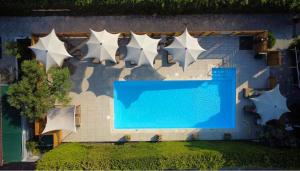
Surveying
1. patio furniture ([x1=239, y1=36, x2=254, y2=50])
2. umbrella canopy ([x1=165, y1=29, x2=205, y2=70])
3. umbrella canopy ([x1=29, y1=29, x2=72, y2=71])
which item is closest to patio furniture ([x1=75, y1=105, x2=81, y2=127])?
umbrella canopy ([x1=29, y1=29, x2=72, y2=71])

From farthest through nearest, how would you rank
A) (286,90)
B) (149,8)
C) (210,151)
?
(286,90)
(149,8)
(210,151)

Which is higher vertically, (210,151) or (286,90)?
(286,90)

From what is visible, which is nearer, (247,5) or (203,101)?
(247,5)

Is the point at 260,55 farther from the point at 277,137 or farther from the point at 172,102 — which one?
the point at 172,102

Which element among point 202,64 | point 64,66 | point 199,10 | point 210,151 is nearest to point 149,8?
point 199,10

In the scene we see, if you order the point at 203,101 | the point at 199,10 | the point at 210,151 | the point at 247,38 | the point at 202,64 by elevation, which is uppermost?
the point at 199,10

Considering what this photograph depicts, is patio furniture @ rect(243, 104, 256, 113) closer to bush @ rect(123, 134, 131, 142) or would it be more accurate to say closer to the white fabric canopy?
bush @ rect(123, 134, 131, 142)

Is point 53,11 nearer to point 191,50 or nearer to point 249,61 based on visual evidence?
point 191,50

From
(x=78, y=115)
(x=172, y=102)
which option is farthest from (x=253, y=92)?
(x=78, y=115)
